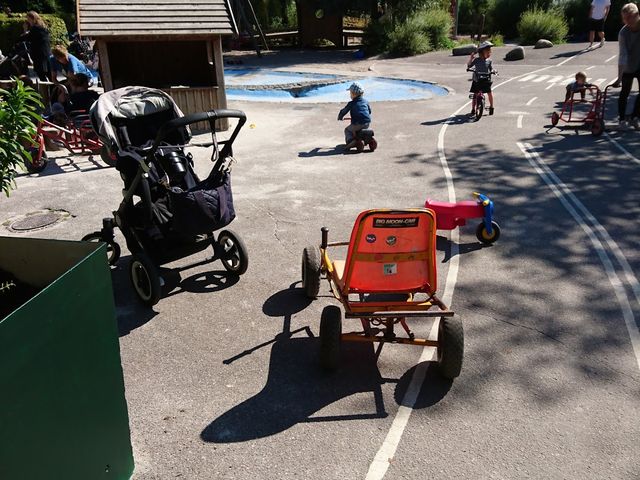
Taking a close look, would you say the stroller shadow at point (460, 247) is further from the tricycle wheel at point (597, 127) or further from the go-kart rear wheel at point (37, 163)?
the go-kart rear wheel at point (37, 163)

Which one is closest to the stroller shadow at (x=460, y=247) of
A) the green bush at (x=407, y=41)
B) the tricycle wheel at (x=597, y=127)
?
the tricycle wheel at (x=597, y=127)

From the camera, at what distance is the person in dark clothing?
1473 cm

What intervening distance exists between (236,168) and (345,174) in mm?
2144

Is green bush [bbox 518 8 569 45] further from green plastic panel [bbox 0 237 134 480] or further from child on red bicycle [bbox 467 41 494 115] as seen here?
green plastic panel [bbox 0 237 134 480]

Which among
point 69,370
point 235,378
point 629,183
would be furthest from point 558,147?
point 69,370

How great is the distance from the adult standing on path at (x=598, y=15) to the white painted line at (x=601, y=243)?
1900 centimetres

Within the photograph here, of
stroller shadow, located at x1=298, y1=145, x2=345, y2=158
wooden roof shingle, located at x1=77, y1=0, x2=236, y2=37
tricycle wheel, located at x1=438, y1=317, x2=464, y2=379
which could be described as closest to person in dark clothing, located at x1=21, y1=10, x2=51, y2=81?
wooden roof shingle, located at x1=77, y1=0, x2=236, y2=37

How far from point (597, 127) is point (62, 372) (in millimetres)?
13012

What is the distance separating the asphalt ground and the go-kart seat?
0.71 m

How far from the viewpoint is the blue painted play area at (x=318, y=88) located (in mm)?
21734

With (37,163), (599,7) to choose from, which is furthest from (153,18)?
(599,7)

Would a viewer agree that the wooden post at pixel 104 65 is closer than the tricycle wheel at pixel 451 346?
No

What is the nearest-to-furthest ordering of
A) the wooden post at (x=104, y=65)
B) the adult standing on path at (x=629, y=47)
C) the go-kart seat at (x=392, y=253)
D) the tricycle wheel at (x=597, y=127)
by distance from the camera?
the go-kart seat at (x=392, y=253) < the adult standing on path at (x=629, y=47) < the tricycle wheel at (x=597, y=127) < the wooden post at (x=104, y=65)

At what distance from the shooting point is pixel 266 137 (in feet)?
45.9
